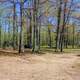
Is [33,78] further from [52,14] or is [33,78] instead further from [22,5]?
[52,14]

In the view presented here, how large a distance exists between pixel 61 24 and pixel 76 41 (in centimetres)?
3857

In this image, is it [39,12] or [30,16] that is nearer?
[30,16]

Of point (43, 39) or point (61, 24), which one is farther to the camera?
point (43, 39)

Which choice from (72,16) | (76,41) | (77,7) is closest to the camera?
(77,7)

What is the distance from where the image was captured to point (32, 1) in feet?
92.2

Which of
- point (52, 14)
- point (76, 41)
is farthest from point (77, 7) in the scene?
point (76, 41)

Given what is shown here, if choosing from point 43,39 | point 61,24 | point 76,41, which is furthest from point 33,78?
point 76,41

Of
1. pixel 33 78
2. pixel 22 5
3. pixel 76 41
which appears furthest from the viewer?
pixel 76 41

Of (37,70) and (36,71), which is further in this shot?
(37,70)

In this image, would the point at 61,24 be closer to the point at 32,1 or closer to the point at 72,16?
the point at 72,16

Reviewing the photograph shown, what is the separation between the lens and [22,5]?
24.3m

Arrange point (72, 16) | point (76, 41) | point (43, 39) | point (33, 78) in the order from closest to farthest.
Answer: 1. point (33, 78)
2. point (72, 16)
3. point (43, 39)
4. point (76, 41)

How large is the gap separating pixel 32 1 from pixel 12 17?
5475 millimetres

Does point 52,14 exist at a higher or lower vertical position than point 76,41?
higher
